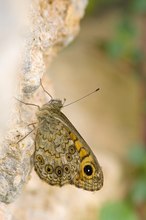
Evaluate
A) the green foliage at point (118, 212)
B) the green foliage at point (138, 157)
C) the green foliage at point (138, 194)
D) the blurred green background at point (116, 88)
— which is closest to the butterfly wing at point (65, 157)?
the green foliage at point (118, 212)

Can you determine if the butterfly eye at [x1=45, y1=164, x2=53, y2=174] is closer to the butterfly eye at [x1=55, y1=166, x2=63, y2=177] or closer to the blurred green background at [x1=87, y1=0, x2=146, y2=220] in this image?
the butterfly eye at [x1=55, y1=166, x2=63, y2=177]

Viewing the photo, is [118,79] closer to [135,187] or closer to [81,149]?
[135,187]

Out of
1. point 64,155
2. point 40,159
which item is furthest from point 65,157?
point 40,159

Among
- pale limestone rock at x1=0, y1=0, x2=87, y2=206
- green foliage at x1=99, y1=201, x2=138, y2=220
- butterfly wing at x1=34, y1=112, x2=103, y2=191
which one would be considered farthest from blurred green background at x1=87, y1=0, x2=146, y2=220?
pale limestone rock at x1=0, y1=0, x2=87, y2=206

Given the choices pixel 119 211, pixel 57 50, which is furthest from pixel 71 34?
pixel 119 211

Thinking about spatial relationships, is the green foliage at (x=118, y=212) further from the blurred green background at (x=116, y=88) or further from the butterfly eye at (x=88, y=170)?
the butterfly eye at (x=88, y=170)

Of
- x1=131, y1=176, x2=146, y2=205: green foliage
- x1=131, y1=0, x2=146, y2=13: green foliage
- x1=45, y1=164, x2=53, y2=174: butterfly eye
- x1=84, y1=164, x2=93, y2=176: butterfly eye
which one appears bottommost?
x1=84, y1=164, x2=93, y2=176: butterfly eye

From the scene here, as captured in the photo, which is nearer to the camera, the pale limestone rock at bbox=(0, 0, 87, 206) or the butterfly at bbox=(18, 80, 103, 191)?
the pale limestone rock at bbox=(0, 0, 87, 206)

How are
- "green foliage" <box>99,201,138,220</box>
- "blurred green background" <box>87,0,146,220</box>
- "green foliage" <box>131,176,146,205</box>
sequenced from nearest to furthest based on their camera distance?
"green foliage" <box>99,201,138,220</box> → "blurred green background" <box>87,0,146,220</box> → "green foliage" <box>131,176,146,205</box>

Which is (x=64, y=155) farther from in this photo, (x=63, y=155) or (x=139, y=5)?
(x=139, y=5)
